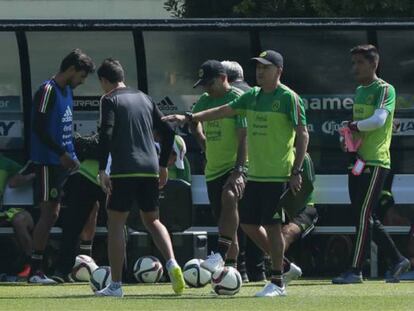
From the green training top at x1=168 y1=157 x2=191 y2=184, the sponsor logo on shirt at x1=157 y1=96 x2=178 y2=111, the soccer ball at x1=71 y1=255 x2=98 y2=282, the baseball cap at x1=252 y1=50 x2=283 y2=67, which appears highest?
the baseball cap at x1=252 y1=50 x2=283 y2=67

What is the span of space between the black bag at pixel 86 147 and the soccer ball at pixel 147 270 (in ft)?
4.69

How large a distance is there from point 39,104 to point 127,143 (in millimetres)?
2095

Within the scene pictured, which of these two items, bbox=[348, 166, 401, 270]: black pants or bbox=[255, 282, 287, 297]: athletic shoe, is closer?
bbox=[255, 282, 287, 297]: athletic shoe

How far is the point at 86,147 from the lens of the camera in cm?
1558

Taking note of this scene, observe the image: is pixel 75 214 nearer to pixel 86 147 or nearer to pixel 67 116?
pixel 86 147

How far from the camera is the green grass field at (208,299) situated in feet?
38.5

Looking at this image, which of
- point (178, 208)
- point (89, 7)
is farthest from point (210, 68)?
point (89, 7)

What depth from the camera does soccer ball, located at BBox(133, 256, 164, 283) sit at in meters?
14.5

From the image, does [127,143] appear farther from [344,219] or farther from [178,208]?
[344,219]

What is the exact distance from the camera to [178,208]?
15547 mm

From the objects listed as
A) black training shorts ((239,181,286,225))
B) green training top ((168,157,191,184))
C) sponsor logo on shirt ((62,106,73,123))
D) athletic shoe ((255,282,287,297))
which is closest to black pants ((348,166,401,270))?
black training shorts ((239,181,286,225))

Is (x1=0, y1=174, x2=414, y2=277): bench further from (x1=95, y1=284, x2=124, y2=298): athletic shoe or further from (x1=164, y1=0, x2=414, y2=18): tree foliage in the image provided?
(x1=164, y1=0, x2=414, y2=18): tree foliage

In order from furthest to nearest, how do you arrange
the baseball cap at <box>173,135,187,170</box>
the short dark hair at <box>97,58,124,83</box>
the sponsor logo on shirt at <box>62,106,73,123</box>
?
1. the baseball cap at <box>173,135,187,170</box>
2. the sponsor logo on shirt at <box>62,106,73,123</box>
3. the short dark hair at <box>97,58,124,83</box>

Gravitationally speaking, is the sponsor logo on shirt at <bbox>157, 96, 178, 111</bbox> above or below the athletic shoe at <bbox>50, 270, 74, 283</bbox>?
above
